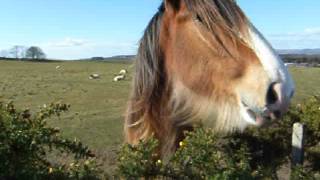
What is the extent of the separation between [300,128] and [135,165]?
487 centimetres

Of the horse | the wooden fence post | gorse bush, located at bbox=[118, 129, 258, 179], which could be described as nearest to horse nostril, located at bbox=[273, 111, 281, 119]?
the horse

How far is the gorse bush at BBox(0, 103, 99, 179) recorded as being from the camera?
2652 millimetres

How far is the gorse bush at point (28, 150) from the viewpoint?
8.70 ft

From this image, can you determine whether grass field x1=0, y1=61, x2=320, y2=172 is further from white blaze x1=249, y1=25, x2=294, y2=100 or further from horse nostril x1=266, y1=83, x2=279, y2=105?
horse nostril x1=266, y1=83, x2=279, y2=105

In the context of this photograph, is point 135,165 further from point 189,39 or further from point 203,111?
point 189,39

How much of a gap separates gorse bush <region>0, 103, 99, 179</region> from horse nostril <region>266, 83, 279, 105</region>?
1027 millimetres

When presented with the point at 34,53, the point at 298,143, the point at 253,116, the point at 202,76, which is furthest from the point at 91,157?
the point at 34,53

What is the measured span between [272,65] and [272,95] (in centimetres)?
16

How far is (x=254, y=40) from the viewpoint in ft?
9.45

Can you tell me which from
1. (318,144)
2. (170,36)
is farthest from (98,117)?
(170,36)

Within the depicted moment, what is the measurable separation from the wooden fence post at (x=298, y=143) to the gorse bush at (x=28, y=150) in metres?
4.74

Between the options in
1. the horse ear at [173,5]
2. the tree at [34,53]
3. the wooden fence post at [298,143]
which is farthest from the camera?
the tree at [34,53]

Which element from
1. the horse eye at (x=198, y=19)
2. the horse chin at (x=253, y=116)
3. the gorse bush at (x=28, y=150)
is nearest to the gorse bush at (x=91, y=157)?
the gorse bush at (x=28, y=150)

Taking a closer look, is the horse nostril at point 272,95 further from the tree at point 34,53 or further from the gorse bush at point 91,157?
the tree at point 34,53
